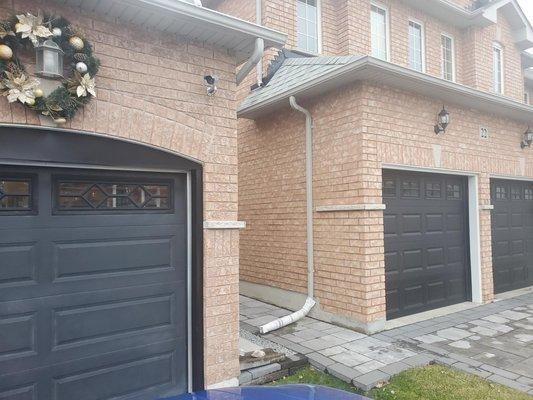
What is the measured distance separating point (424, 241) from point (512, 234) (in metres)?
3.27

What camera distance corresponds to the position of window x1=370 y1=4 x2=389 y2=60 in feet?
29.9

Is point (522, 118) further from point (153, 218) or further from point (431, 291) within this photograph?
point (153, 218)

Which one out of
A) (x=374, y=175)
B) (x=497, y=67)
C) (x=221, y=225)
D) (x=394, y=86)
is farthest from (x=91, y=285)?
(x=497, y=67)

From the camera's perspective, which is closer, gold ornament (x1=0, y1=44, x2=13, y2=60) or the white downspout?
gold ornament (x1=0, y1=44, x2=13, y2=60)

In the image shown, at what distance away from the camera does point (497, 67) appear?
436 inches

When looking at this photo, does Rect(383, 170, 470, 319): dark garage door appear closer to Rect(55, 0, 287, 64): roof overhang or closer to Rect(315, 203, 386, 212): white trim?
Rect(315, 203, 386, 212): white trim

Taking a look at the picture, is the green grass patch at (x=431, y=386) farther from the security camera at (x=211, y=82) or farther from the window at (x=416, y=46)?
the window at (x=416, y=46)

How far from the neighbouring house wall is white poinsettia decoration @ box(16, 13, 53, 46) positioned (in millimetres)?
199

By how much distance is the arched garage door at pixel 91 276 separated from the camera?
3.15 metres

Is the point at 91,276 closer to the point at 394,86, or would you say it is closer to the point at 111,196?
the point at 111,196

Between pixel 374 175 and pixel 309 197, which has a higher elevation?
pixel 374 175

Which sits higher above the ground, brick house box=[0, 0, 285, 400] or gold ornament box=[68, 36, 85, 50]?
gold ornament box=[68, 36, 85, 50]

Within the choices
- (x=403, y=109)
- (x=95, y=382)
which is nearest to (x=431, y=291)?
(x=403, y=109)

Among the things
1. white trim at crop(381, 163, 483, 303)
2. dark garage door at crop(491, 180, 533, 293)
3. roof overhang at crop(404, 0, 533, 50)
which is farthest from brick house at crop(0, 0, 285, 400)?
roof overhang at crop(404, 0, 533, 50)
